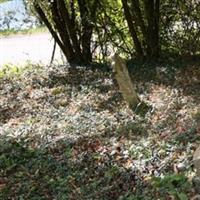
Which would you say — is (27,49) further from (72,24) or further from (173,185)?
(173,185)

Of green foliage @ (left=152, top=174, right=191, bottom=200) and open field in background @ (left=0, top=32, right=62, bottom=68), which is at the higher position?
open field in background @ (left=0, top=32, right=62, bottom=68)

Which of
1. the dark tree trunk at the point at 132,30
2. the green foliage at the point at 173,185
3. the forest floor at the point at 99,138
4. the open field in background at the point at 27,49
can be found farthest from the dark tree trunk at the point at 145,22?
the green foliage at the point at 173,185

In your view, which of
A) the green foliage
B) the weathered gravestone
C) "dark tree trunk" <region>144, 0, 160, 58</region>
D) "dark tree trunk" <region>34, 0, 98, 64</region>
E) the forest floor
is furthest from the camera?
"dark tree trunk" <region>34, 0, 98, 64</region>

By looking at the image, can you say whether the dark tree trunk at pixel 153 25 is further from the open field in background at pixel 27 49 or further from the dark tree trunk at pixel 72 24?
the open field in background at pixel 27 49

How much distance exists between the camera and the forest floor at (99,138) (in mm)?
5824

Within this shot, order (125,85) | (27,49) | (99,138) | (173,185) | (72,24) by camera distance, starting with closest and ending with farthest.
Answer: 1. (173,185)
2. (99,138)
3. (125,85)
4. (72,24)
5. (27,49)

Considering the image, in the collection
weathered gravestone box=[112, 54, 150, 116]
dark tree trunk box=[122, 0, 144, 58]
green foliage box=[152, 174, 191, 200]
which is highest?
dark tree trunk box=[122, 0, 144, 58]

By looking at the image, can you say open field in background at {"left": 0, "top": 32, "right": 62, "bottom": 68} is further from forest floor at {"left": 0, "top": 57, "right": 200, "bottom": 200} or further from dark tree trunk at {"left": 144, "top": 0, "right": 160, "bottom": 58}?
forest floor at {"left": 0, "top": 57, "right": 200, "bottom": 200}

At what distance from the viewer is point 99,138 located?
7.27 m

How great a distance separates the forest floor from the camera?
19.1ft

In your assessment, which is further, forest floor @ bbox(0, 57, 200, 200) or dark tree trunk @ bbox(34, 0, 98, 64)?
dark tree trunk @ bbox(34, 0, 98, 64)

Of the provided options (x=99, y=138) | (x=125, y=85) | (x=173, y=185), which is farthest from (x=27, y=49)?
(x=173, y=185)

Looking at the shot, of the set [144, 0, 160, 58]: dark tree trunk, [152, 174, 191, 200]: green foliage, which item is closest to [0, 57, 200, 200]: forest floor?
[152, 174, 191, 200]: green foliage

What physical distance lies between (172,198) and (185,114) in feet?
8.17
